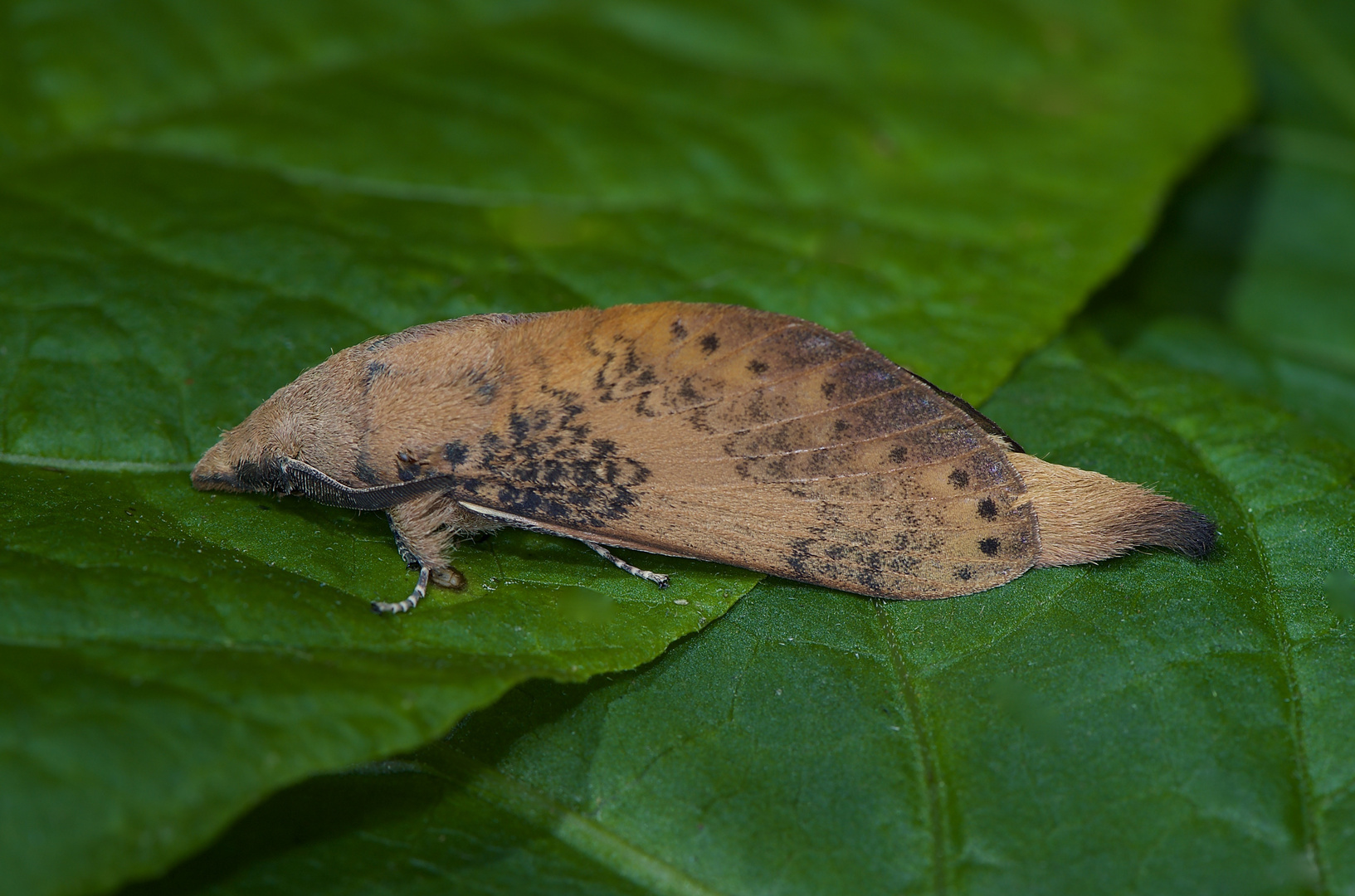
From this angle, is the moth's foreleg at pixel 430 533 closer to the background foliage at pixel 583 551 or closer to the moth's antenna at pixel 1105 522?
the background foliage at pixel 583 551

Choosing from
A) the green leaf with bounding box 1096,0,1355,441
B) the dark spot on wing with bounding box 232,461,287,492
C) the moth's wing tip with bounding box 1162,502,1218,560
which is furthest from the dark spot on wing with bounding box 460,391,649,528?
the green leaf with bounding box 1096,0,1355,441

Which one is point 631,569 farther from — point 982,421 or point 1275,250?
point 1275,250

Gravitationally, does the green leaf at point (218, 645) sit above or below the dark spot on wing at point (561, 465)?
below

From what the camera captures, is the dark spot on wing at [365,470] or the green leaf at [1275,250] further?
the green leaf at [1275,250]

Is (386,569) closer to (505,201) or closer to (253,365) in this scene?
(253,365)

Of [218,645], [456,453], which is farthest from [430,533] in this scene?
[218,645]

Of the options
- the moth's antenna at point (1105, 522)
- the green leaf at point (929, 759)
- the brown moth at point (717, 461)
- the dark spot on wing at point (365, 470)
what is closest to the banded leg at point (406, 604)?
the brown moth at point (717, 461)
